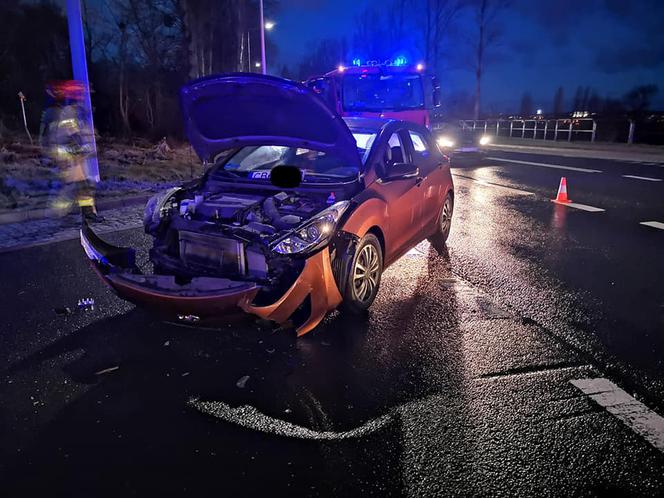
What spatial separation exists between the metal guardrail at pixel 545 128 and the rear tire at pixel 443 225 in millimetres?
18725

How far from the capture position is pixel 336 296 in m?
3.80

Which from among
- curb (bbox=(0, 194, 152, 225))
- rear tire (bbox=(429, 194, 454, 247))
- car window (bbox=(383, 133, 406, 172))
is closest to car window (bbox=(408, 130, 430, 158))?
car window (bbox=(383, 133, 406, 172))

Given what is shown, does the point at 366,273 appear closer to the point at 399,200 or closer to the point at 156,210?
the point at 399,200

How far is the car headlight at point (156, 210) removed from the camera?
428cm

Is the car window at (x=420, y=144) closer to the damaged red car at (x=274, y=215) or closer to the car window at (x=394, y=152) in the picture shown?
the damaged red car at (x=274, y=215)

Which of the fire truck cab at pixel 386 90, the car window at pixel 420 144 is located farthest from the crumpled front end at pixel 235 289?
the fire truck cab at pixel 386 90

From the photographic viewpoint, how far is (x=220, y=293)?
3135 millimetres

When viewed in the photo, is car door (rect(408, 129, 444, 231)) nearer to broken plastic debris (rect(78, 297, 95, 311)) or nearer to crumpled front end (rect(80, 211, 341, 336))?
crumpled front end (rect(80, 211, 341, 336))

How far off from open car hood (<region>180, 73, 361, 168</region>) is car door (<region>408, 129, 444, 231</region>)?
4.46 ft

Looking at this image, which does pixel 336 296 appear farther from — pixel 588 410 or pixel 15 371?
pixel 15 371

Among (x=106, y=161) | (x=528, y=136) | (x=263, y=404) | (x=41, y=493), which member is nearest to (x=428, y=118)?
(x=106, y=161)

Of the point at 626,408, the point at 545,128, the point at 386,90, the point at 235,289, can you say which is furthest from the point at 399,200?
the point at 545,128

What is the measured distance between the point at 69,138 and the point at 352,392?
7.74 m

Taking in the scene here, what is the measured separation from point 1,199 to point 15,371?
677cm
